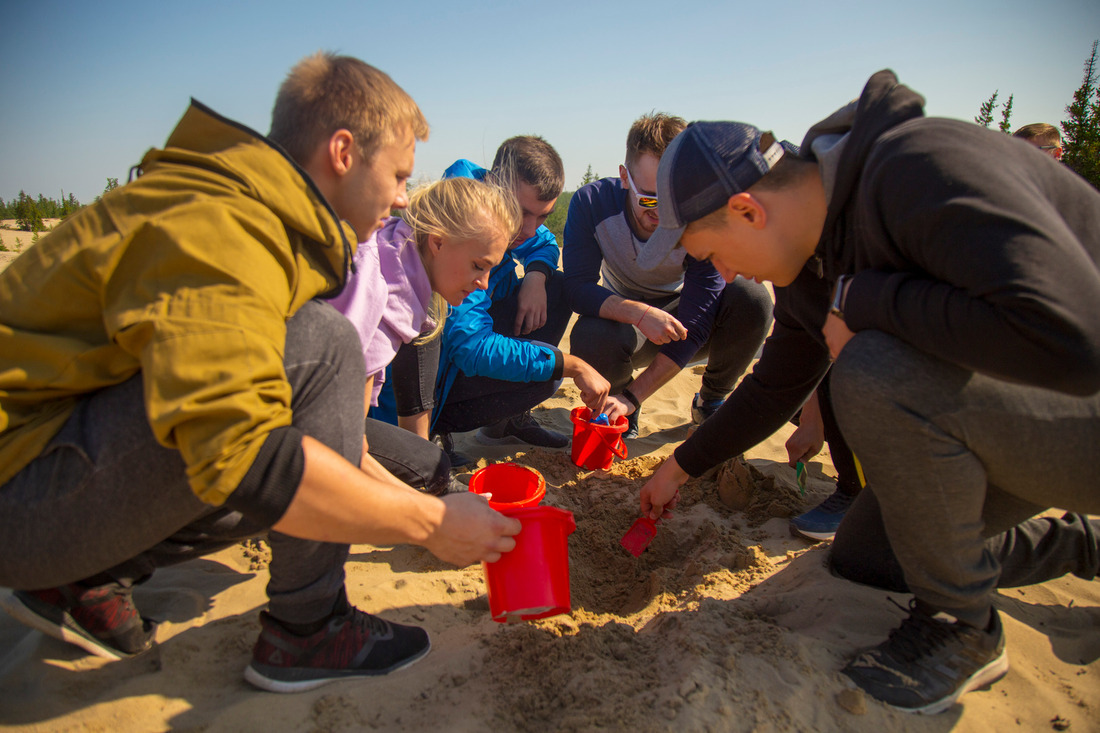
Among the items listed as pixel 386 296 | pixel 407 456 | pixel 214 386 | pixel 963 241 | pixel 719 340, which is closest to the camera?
pixel 214 386

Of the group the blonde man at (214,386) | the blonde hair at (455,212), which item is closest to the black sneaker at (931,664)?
the blonde man at (214,386)

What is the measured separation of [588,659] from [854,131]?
4.92 ft

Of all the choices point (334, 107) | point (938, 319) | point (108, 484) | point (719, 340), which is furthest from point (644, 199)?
point (108, 484)

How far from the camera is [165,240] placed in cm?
110

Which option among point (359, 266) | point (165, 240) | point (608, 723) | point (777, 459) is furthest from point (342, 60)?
point (777, 459)

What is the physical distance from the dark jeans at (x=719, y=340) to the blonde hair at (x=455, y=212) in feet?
3.21

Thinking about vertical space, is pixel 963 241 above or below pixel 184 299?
above

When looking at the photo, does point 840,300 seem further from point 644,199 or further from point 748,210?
point 644,199

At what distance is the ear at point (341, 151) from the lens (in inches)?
57.1

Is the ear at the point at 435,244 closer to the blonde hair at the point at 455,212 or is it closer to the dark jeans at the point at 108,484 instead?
the blonde hair at the point at 455,212

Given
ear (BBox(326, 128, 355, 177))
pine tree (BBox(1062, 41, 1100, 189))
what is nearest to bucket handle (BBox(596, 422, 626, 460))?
ear (BBox(326, 128, 355, 177))

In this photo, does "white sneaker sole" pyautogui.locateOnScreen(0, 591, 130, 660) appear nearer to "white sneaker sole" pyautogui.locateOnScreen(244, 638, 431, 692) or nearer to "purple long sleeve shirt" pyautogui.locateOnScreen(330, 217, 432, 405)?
"white sneaker sole" pyautogui.locateOnScreen(244, 638, 431, 692)

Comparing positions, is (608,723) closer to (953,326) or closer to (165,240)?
(953,326)

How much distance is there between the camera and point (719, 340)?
3471 mm
